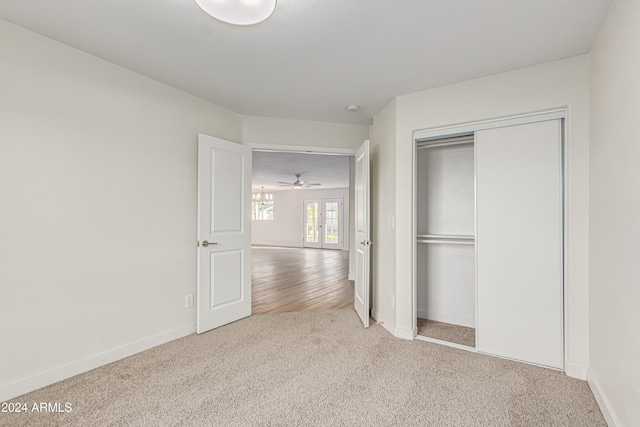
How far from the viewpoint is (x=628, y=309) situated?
5.03 ft

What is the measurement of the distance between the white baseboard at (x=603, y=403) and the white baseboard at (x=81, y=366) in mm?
3239

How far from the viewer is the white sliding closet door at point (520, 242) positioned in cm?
→ 241

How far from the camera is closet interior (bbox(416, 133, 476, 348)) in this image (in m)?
3.44

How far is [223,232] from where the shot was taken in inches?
133

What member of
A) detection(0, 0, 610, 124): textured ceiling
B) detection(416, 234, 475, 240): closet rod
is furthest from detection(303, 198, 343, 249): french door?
detection(0, 0, 610, 124): textured ceiling

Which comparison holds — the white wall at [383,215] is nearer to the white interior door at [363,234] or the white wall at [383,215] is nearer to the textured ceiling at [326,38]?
the white interior door at [363,234]

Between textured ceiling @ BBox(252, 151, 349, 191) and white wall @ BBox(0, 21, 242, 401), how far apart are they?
2.67 metres

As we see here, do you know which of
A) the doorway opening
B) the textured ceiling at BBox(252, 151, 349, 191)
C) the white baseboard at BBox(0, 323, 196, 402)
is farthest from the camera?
the textured ceiling at BBox(252, 151, 349, 191)

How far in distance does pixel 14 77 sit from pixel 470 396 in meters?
3.63

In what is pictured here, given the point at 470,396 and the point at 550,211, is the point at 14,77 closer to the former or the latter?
the point at 470,396

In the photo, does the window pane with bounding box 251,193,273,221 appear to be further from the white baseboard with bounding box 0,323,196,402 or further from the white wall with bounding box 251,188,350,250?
the white baseboard with bounding box 0,323,196,402

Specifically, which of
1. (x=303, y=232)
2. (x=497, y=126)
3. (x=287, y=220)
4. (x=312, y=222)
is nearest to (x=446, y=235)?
(x=497, y=126)

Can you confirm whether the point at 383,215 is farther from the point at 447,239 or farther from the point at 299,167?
the point at 299,167

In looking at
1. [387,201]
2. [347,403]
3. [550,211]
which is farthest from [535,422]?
[387,201]
